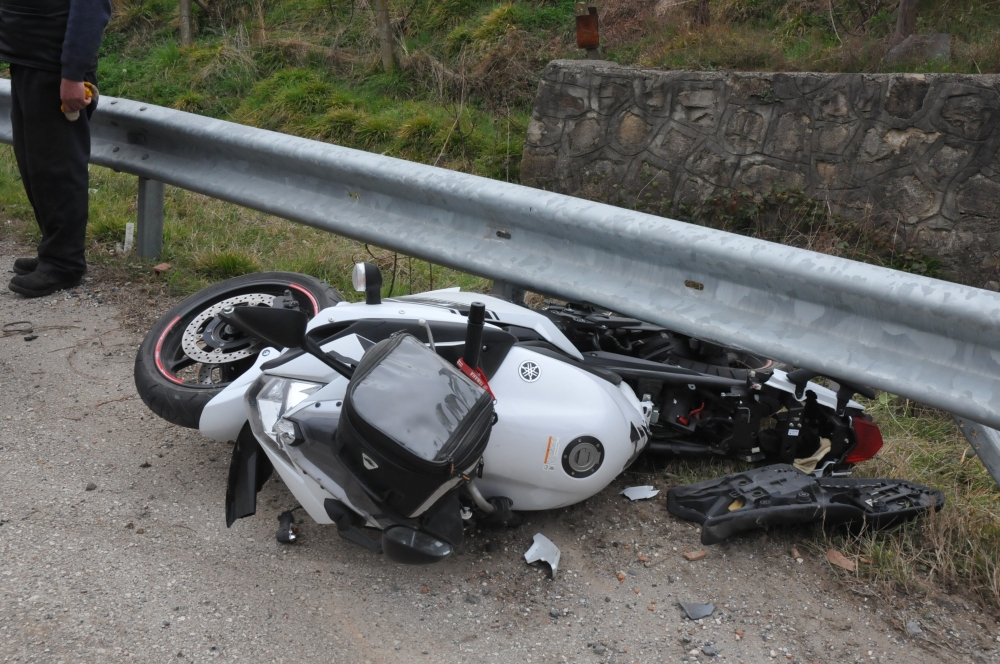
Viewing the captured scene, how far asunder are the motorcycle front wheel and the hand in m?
1.39

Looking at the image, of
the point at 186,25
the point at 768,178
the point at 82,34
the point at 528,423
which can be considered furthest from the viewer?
the point at 186,25

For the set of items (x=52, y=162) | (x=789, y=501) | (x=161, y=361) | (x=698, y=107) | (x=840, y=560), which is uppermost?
(x=698, y=107)

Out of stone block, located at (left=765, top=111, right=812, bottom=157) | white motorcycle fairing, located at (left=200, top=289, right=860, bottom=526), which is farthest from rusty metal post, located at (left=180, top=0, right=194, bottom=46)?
white motorcycle fairing, located at (left=200, top=289, right=860, bottom=526)

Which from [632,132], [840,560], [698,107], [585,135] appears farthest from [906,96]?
[840,560]

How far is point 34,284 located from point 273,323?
113 inches

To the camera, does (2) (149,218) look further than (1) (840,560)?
Yes

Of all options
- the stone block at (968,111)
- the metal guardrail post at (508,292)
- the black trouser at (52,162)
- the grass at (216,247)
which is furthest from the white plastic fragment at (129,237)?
the stone block at (968,111)

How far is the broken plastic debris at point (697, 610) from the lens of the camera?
2.59 metres

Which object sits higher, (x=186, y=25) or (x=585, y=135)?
(x=585, y=135)

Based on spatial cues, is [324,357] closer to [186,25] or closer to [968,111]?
[968,111]

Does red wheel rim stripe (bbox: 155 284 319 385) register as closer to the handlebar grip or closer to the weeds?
the handlebar grip

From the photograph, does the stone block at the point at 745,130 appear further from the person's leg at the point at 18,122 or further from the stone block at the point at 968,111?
the person's leg at the point at 18,122

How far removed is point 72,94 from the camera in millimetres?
4438

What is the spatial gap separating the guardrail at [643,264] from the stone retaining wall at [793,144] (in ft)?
12.8
